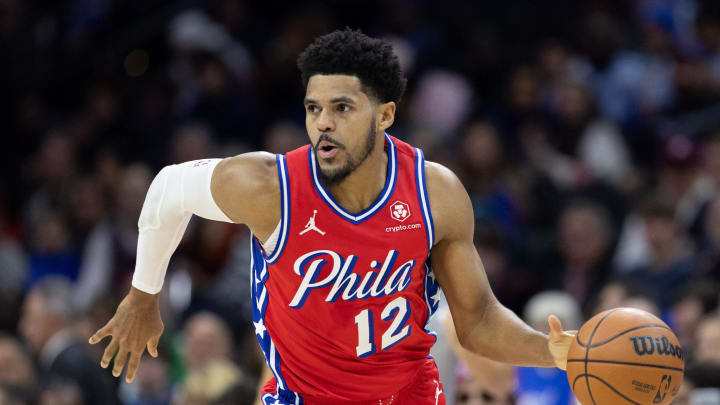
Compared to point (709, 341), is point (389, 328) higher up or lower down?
higher up

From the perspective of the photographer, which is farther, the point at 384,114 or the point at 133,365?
the point at 133,365

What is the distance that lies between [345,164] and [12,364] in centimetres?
449

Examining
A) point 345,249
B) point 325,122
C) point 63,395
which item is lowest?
point 63,395

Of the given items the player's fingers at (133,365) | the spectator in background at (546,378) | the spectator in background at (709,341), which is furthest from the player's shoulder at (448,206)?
the spectator in background at (546,378)

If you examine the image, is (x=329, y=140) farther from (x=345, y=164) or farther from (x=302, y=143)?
(x=302, y=143)

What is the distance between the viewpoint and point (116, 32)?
37.8 feet

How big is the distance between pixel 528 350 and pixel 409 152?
0.98 m

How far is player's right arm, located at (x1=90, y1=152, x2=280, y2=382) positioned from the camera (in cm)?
443

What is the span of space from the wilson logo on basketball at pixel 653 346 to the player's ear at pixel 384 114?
1295 millimetres

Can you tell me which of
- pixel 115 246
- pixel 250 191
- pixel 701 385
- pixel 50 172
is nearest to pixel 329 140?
pixel 250 191

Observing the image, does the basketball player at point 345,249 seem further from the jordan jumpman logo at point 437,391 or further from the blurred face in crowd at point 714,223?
the blurred face in crowd at point 714,223

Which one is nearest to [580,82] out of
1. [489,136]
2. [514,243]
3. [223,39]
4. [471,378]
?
[489,136]

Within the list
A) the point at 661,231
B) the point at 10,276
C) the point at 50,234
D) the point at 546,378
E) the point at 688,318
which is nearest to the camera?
the point at 688,318

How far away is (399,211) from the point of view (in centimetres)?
448
